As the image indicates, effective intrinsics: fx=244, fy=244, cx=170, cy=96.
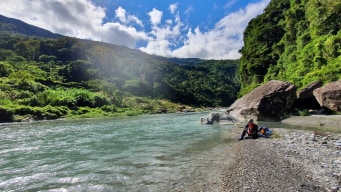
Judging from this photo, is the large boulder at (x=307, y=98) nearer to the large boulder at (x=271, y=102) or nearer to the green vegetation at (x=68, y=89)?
the large boulder at (x=271, y=102)

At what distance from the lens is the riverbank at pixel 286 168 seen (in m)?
9.63

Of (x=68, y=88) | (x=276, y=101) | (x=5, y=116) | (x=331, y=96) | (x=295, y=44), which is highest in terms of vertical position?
(x=295, y=44)

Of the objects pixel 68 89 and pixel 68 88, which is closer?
pixel 68 89

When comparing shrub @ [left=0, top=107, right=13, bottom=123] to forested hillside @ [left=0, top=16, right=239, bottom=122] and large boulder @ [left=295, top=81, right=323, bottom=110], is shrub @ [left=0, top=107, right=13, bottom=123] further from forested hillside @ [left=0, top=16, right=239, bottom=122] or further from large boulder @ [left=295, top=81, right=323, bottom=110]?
large boulder @ [left=295, top=81, right=323, bottom=110]

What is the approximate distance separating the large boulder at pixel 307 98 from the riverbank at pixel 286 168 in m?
25.1

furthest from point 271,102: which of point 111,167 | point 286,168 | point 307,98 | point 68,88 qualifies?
point 68,88

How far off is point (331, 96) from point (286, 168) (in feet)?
87.5

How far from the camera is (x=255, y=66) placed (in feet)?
286

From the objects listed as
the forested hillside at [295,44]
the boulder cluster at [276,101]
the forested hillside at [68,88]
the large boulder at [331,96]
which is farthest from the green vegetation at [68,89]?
the large boulder at [331,96]

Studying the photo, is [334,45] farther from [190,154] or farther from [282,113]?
[190,154]

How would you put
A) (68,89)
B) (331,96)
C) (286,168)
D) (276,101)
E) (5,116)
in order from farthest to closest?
(68,89) < (5,116) < (276,101) < (331,96) < (286,168)

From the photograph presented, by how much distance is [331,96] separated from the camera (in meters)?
32.9

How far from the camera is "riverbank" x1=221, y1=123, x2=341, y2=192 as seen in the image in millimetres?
9633

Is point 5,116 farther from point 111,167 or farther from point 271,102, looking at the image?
point 271,102
